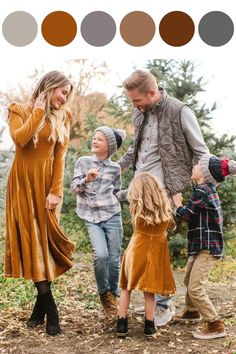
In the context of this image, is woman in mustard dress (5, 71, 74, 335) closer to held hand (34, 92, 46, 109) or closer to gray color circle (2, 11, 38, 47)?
held hand (34, 92, 46, 109)

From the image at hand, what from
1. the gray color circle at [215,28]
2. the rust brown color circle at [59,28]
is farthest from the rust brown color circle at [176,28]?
the rust brown color circle at [59,28]

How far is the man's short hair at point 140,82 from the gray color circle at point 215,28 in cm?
85

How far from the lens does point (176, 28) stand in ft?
17.5

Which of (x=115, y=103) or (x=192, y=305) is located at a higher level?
(x=115, y=103)

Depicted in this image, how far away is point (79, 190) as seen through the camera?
5.25 m

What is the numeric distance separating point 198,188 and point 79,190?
3.66 feet

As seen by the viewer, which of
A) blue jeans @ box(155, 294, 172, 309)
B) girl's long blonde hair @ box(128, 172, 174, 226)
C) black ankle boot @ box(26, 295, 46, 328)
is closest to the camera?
girl's long blonde hair @ box(128, 172, 174, 226)

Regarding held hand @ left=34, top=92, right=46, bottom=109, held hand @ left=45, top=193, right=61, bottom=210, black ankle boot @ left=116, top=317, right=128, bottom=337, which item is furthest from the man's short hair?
black ankle boot @ left=116, top=317, right=128, bottom=337

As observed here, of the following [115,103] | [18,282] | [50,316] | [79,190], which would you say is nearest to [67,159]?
[115,103]

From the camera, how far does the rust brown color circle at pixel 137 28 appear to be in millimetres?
5250

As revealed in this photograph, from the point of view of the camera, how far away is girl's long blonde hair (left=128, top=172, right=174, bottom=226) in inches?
184

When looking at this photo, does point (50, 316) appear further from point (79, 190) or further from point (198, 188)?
point (198, 188)

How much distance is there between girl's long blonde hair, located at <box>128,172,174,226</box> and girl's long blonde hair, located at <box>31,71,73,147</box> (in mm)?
756

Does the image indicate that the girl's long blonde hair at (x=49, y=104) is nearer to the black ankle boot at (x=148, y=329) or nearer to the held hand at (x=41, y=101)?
the held hand at (x=41, y=101)
